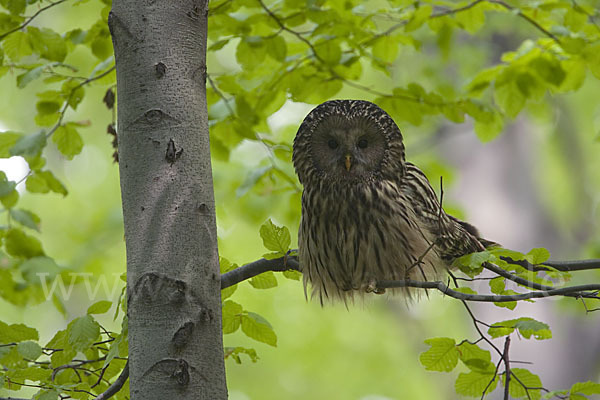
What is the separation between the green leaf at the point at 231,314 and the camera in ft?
7.79

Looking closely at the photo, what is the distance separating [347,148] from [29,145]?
139 centimetres

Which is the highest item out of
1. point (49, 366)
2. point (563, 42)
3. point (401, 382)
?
point (401, 382)

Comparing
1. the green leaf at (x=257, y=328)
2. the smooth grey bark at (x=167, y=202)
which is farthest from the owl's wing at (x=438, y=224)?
the smooth grey bark at (x=167, y=202)

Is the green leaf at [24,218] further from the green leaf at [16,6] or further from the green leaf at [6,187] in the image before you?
the green leaf at [16,6]

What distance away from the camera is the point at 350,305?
115 inches

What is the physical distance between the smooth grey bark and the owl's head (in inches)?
32.9

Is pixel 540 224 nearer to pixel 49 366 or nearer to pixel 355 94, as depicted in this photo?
pixel 355 94

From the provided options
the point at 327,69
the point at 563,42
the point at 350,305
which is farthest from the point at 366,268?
the point at 563,42

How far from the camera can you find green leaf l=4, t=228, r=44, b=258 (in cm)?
308

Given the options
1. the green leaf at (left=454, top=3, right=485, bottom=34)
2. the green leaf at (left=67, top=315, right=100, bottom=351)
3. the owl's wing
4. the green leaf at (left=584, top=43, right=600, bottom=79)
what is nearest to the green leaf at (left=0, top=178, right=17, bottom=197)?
the green leaf at (left=67, top=315, right=100, bottom=351)

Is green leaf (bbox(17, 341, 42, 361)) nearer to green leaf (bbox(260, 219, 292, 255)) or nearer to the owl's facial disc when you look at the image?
green leaf (bbox(260, 219, 292, 255))

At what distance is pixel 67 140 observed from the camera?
119 inches

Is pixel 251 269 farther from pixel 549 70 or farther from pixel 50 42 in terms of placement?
pixel 549 70

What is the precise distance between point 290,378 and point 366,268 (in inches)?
341
